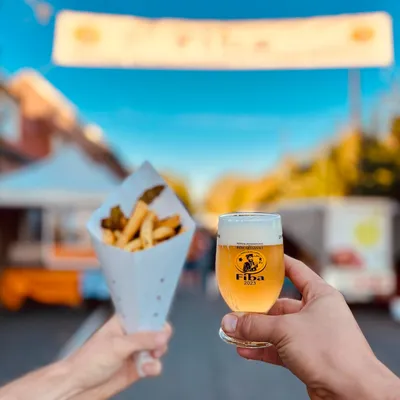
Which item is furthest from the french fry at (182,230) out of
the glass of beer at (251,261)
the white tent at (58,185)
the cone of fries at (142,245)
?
the white tent at (58,185)

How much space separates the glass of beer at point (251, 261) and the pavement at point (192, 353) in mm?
2150

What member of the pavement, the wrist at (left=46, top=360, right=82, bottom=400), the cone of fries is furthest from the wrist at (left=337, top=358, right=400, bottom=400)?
the pavement

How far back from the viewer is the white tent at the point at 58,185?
29.8 ft

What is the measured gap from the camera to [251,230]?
51.9 inches

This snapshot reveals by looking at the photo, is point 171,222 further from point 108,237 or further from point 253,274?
point 253,274

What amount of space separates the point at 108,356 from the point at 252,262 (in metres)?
0.68

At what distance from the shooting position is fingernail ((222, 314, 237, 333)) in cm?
130

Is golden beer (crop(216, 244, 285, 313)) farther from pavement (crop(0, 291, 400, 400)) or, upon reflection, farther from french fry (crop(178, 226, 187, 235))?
pavement (crop(0, 291, 400, 400))

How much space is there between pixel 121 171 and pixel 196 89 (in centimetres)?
1247

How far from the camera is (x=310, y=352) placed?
1101 millimetres

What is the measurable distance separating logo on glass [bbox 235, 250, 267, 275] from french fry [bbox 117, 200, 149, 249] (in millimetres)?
384

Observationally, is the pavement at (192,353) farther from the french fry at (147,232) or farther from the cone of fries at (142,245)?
the french fry at (147,232)

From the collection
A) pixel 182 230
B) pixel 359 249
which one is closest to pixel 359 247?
pixel 359 249

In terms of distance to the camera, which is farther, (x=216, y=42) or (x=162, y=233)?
(x=216, y=42)
